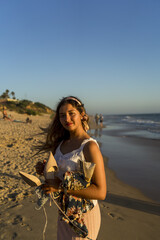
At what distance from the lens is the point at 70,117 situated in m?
1.80

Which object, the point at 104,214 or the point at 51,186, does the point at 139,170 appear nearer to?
the point at 104,214

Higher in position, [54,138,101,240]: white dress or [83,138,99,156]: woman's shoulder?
[83,138,99,156]: woman's shoulder

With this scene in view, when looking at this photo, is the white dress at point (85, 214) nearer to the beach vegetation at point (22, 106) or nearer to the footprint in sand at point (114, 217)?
the footprint in sand at point (114, 217)

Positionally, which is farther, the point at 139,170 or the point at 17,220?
the point at 139,170

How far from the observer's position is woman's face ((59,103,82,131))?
1.80 metres

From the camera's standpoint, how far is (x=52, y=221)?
3434 mm

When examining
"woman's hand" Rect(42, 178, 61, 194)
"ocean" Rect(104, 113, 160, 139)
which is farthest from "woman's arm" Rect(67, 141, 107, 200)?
"ocean" Rect(104, 113, 160, 139)

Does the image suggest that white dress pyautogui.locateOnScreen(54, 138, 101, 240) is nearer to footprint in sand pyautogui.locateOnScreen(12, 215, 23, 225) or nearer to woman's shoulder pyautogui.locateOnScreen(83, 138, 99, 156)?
woman's shoulder pyautogui.locateOnScreen(83, 138, 99, 156)

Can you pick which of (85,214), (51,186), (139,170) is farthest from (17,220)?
(139,170)

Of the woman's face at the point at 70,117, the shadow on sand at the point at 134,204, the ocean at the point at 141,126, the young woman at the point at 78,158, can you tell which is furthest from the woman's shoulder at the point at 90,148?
the ocean at the point at 141,126

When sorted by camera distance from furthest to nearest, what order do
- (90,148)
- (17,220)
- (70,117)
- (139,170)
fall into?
(139,170) → (17,220) → (70,117) → (90,148)

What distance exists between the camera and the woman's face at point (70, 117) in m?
1.80

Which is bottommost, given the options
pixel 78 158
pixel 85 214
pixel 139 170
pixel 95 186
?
pixel 139 170

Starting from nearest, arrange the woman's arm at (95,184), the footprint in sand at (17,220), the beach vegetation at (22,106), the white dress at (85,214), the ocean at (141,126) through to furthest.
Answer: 1. the woman's arm at (95,184)
2. the white dress at (85,214)
3. the footprint in sand at (17,220)
4. the ocean at (141,126)
5. the beach vegetation at (22,106)
